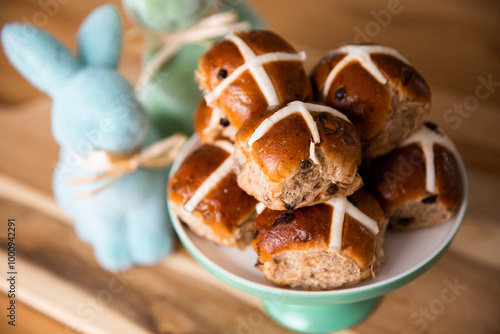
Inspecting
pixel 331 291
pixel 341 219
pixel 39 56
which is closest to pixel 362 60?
pixel 341 219

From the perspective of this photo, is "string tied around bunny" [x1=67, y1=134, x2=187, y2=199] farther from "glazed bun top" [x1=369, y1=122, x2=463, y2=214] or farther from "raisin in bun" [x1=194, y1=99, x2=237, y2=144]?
"glazed bun top" [x1=369, y1=122, x2=463, y2=214]

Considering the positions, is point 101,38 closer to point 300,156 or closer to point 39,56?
point 39,56

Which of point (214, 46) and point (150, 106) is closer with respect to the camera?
point (214, 46)

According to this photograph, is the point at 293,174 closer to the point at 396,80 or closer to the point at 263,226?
the point at 263,226

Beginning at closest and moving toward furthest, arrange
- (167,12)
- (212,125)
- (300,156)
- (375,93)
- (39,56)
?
(300,156), (375,93), (212,125), (39,56), (167,12)

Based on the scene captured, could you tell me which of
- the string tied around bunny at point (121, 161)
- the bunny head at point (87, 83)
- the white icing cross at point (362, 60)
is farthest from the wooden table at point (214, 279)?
the white icing cross at point (362, 60)

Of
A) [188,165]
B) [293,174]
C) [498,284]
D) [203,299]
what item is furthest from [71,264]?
[498,284]
